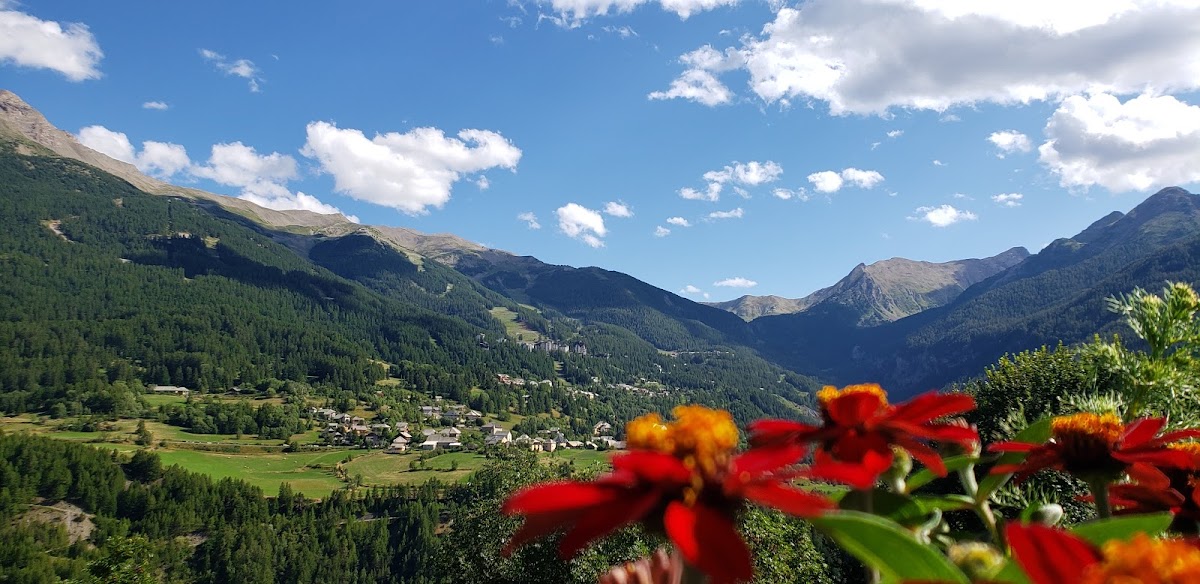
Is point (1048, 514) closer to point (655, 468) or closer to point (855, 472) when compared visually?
point (855, 472)

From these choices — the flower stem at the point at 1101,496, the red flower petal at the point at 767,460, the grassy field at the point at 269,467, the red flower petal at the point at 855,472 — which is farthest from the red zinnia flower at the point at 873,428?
the grassy field at the point at 269,467

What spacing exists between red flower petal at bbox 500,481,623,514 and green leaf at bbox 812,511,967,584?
380mm

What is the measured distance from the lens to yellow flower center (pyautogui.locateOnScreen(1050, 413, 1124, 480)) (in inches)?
70.6

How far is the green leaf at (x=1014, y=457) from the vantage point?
1684 millimetres

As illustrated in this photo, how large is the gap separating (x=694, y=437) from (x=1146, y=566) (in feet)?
2.21

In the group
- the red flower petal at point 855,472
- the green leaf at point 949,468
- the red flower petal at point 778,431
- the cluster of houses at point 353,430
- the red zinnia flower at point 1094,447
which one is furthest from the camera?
the cluster of houses at point 353,430

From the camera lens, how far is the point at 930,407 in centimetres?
153

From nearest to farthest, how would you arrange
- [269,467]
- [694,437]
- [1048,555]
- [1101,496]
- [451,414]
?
[1048,555], [694,437], [1101,496], [269,467], [451,414]

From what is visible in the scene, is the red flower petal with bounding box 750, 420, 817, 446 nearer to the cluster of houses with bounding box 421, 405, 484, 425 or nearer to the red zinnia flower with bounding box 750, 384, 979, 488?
the red zinnia flower with bounding box 750, 384, 979, 488

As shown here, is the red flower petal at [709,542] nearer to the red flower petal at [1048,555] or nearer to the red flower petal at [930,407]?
the red flower petal at [1048,555]

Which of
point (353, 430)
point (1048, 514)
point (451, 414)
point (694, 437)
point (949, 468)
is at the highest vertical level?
point (694, 437)

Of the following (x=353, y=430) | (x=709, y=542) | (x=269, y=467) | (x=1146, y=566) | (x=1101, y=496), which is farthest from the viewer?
(x=353, y=430)

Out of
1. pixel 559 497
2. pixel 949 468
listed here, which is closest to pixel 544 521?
pixel 559 497

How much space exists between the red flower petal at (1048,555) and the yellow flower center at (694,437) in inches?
18.0
